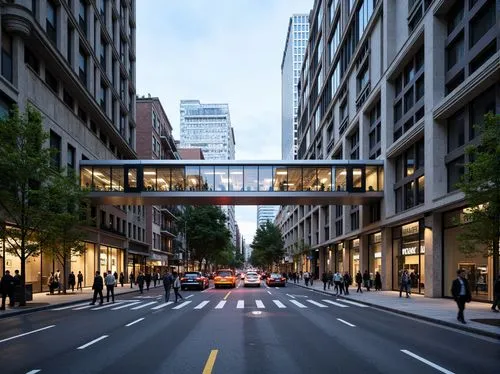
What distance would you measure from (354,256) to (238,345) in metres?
41.1

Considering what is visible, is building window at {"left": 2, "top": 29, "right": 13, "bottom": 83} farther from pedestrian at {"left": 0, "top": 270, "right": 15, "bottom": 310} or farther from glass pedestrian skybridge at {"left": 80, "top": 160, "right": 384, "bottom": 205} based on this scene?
glass pedestrian skybridge at {"left": 80, "top": 160, "right": 384, "bottom": 205}

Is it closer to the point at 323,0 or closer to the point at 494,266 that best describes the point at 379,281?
the point at 494,266

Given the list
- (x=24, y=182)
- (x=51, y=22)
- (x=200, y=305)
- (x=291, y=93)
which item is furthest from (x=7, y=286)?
(x=291, y=93)

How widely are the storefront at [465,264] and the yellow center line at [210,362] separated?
15604 mm

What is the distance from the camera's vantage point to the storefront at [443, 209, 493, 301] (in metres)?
24.7

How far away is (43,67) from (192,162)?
43.1 feet

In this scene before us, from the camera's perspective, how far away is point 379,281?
38.2 metres

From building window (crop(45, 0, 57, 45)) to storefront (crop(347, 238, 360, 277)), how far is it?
106ft

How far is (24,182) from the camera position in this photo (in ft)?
75.6

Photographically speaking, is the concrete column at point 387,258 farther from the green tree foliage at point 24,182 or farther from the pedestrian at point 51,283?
the green tree foliage at point 24,182

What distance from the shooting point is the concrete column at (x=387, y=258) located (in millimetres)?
38438

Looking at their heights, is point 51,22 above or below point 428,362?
above

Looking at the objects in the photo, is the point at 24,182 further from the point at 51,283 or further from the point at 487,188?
the point at 487,188

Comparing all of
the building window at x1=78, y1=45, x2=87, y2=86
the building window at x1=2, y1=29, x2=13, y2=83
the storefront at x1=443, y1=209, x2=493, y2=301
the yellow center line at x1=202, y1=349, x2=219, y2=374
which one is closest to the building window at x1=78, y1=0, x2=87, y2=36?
the building window at x1=78, y1=45, x2=87, y2=86
